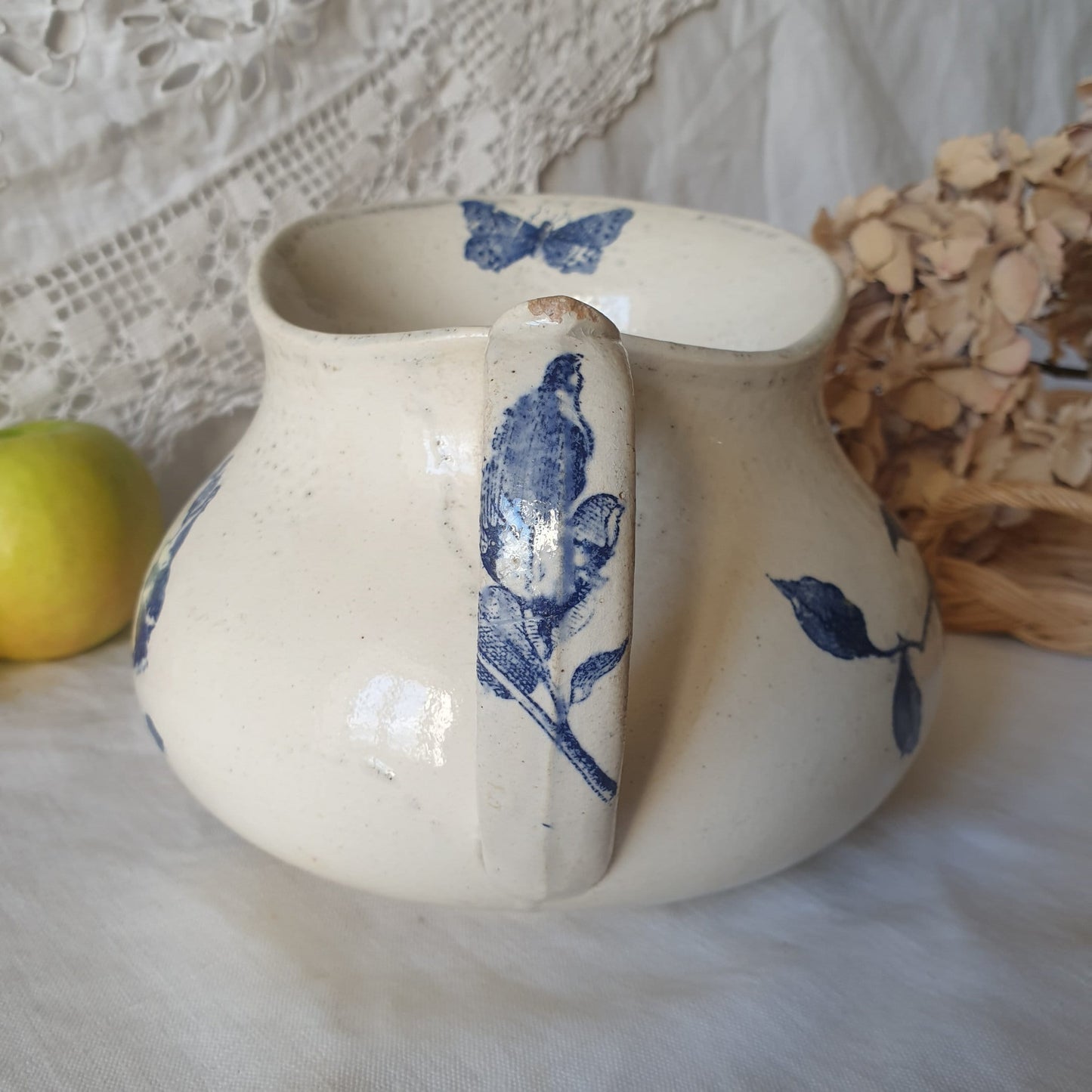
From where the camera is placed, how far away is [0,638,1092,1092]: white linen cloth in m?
0.46

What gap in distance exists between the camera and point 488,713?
0.39 m

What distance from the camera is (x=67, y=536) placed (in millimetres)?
788

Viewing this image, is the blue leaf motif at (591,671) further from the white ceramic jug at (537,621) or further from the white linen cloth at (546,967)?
the white linen cloth at (546,967)

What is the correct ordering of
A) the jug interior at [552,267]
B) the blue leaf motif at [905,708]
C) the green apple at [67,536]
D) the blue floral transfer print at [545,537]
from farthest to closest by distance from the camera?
the green apple at [67,536]
the jug interior at [552,267]
the blue leaf motif at [905,708]
the blue floral transfer print at [545,537]

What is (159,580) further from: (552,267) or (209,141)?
(209,141)

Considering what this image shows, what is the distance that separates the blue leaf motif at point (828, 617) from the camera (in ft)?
1.52

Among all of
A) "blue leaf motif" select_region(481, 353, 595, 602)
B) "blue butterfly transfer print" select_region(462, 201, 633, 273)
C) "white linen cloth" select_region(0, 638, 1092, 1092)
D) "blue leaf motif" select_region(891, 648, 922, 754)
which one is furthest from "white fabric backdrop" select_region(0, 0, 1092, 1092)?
"blue butterfly transfer print" select_region(462, 201, 633, 273)

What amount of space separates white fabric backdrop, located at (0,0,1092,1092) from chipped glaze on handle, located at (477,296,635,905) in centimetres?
18

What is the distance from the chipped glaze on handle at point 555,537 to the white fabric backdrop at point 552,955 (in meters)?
0.18

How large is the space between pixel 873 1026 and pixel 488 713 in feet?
0.85

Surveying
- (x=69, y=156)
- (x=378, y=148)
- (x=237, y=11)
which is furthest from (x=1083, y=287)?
(x=69, y=156)

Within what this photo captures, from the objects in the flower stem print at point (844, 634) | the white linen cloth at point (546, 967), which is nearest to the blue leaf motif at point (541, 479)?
the flower stem print at point (844, 634)

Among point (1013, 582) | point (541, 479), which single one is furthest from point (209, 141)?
point (1013, 582)

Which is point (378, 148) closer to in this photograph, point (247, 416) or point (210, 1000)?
point (247, 416)
